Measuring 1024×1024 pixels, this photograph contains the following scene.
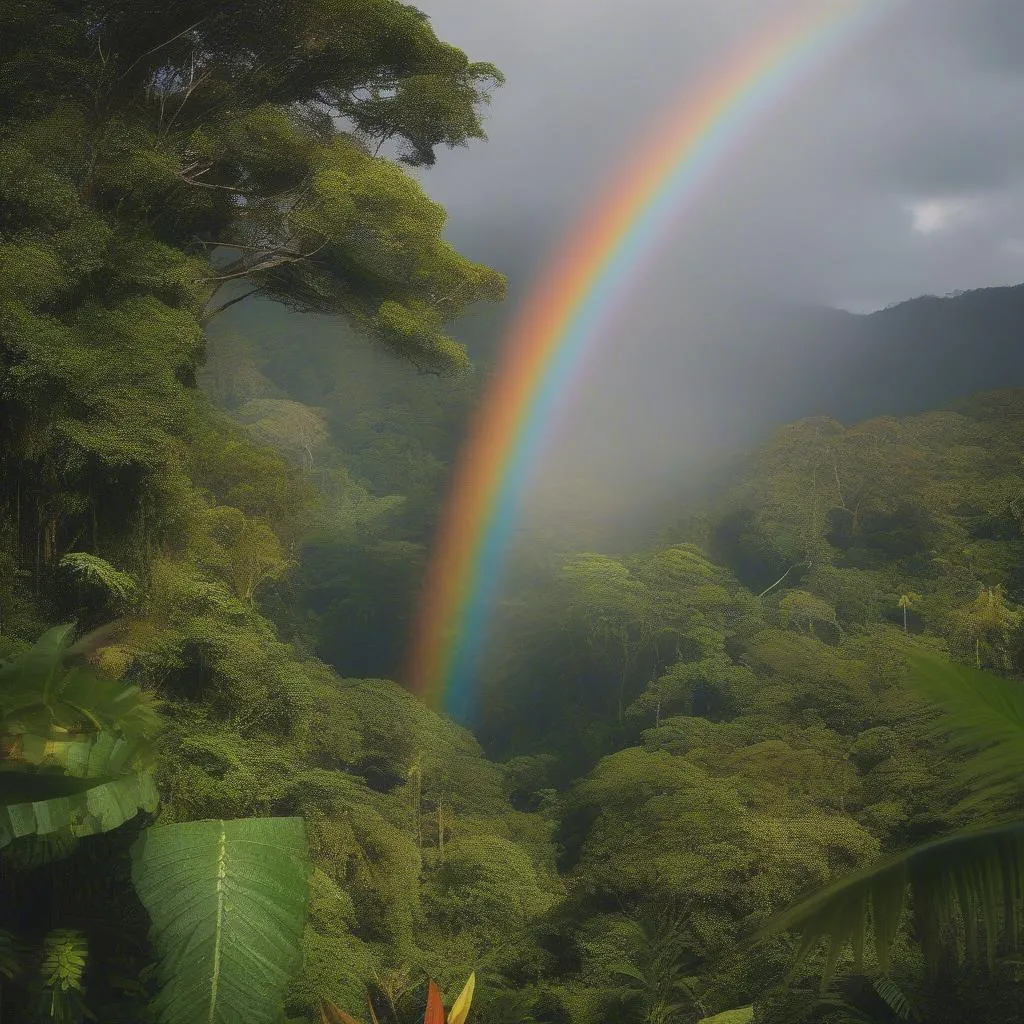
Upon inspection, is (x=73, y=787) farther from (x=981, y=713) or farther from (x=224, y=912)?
(x=981, y=713)

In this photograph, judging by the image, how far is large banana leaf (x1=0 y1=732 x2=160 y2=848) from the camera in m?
2.66

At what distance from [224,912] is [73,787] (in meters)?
0.72

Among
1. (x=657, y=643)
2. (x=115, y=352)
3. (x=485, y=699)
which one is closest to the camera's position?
(x=115, y=352)

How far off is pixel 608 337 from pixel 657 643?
41.1 metres

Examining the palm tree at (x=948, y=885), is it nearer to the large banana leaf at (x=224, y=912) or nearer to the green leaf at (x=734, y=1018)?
the large banana leaf at (x=224, y=912)

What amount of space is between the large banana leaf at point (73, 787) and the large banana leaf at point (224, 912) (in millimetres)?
237

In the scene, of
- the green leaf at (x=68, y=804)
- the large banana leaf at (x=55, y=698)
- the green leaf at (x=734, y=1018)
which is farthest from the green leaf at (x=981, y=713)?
Answer: the green leaf at (x=734, y=1018)

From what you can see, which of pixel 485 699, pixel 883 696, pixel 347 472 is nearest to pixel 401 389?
pixel 347 472

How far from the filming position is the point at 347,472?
109 feet

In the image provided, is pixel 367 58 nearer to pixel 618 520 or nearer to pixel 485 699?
pixel 485 699

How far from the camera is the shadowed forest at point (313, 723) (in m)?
2.98

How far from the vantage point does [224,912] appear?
3002mm

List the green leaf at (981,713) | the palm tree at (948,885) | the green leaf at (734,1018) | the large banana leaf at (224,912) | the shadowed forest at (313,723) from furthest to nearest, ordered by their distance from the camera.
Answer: the green leaf at (734,1018) → the shadowed forest at (313,723) → the large banana leaf at (224,912) → the green leaf at (981,713) → the palm tree at (948,885)

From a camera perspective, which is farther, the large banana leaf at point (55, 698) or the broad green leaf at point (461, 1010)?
the broad green leaf at point (461, 1010)
